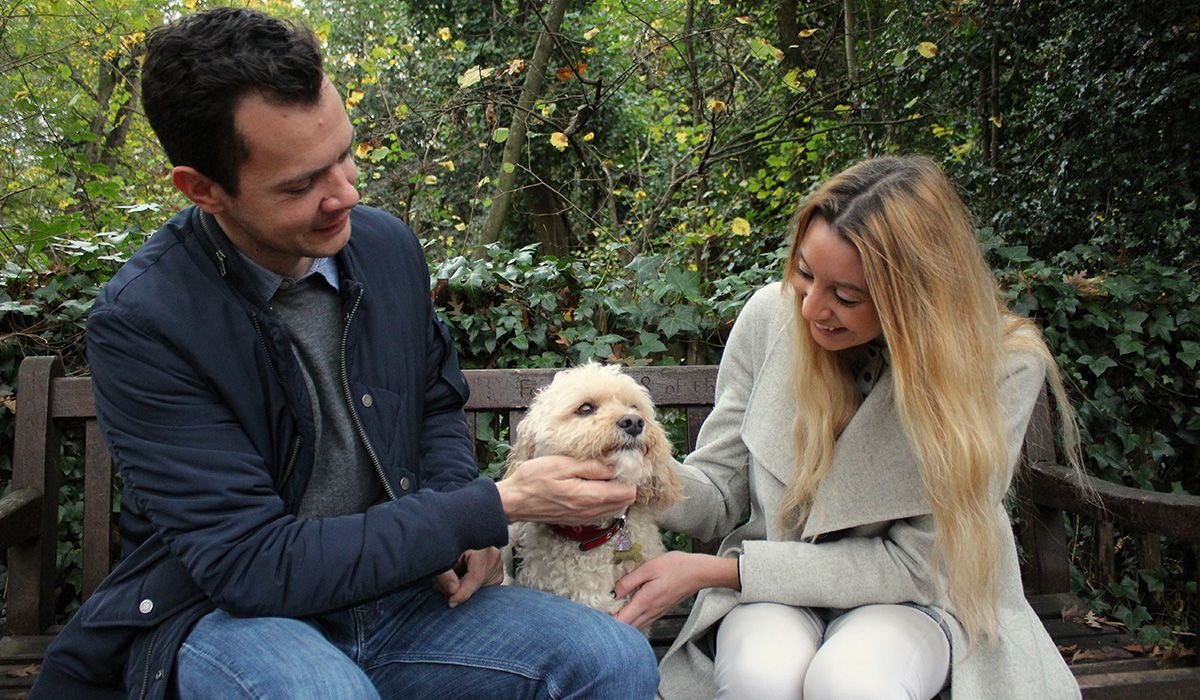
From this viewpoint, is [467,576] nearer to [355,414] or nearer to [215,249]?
[355,414]

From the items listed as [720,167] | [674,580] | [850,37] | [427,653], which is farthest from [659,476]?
[720,167]

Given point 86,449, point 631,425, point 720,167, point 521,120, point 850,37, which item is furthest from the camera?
point 720,167

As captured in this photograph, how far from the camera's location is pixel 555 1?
5.91m

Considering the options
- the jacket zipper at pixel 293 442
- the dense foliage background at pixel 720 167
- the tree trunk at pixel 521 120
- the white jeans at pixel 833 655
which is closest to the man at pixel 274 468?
the jacket zipper at pixel 293 442

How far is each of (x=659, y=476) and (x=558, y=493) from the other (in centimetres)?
43

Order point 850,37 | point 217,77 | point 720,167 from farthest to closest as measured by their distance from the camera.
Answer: point 720,167 < point 850,37 < point 217,77

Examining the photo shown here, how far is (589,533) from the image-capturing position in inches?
94.2

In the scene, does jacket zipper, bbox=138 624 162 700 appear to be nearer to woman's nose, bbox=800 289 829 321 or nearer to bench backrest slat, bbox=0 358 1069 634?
bench backrest slat, bbox=0 358 1069 634

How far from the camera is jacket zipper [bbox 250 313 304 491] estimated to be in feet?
6.08

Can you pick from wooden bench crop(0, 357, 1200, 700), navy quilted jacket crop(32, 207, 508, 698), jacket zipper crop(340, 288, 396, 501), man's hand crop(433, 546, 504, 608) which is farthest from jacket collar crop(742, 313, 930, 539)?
jacket zipper crop(340, 288, 396, 501)

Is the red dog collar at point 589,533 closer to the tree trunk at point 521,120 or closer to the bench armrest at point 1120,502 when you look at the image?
the bench armrest at point 1120,502

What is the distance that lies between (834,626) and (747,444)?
518 mm

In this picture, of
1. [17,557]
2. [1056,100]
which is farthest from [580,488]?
[1056,100]

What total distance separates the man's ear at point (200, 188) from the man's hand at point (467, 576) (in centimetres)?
92
